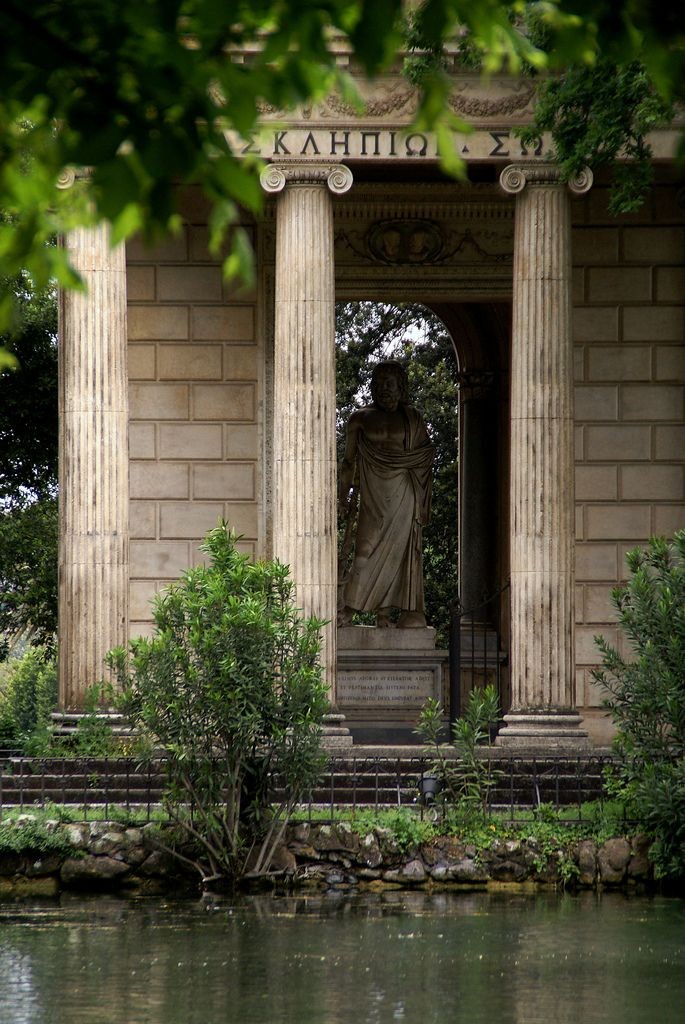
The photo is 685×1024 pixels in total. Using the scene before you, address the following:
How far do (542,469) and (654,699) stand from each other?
5.85 metres

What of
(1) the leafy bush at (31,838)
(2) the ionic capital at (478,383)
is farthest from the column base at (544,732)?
(2) the ionic capital at (478,383)

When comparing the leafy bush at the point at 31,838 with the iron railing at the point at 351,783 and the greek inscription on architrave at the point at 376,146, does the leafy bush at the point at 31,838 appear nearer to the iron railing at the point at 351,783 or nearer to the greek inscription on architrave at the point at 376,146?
the iron railing at the point at 351,783

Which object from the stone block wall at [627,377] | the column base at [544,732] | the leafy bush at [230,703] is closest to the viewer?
the leafy bush at [230,703]

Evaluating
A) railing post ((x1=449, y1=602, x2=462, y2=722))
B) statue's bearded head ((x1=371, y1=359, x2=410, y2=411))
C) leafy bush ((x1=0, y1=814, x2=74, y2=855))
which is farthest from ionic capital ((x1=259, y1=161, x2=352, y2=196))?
leafy bush ((x1=0, y1=814, x2=74, y2=855))

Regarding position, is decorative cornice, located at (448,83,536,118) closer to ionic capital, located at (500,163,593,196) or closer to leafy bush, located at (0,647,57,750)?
ionic capital, located at (500,163,593,196)

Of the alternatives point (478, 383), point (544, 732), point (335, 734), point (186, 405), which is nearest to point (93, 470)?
point (186, 405)

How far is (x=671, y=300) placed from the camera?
31.7m

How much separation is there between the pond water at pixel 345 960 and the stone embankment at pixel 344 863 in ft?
2.38

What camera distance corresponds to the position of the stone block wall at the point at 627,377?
31.5 meters

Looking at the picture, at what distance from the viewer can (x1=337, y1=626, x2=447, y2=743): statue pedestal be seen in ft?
103

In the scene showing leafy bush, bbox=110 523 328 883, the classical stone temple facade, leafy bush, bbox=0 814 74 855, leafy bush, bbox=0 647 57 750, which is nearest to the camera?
leafy bush, bbox=110 523 328 883

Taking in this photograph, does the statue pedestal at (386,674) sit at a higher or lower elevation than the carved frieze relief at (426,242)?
lower

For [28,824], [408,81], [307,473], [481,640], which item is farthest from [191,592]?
[481,640]

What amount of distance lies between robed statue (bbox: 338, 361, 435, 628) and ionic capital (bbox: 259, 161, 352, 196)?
532cm
